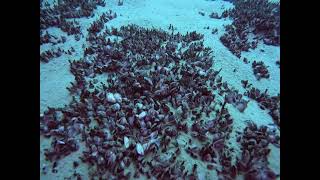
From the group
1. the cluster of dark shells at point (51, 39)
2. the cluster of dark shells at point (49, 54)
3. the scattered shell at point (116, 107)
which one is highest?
the cluster of dark shells at point (51, 39)

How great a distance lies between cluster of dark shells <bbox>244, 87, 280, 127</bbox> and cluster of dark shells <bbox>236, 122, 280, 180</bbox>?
2.04 feet

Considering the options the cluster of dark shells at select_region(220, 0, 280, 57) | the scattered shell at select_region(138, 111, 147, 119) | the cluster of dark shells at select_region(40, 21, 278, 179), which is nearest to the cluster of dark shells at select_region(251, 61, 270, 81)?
the cluster of dark shells at select_region(220, 0, 280, 57)

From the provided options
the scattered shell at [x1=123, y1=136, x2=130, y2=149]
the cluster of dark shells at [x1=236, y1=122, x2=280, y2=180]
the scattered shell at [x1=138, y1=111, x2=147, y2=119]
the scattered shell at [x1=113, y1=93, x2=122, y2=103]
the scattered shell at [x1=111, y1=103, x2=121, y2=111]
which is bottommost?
the cluster of dark shells at [x1=236, y1=122, x2=280, y2=180]

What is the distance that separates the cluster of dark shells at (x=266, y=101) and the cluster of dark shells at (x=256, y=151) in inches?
24.5

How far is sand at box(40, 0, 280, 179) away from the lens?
5.77m

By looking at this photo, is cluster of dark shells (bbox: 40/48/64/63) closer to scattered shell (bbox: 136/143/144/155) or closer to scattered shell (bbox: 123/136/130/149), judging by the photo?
scattered shell (bbox: 123/136/130/149)

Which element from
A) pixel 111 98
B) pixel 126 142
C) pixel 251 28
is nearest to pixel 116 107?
pixel 111 98

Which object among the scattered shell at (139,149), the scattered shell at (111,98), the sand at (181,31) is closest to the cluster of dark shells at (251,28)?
the sand at (181,31)

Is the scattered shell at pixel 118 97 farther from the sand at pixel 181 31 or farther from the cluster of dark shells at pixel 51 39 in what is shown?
the cluster of dark shells at pixel 51 39

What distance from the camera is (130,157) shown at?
4.75 meters

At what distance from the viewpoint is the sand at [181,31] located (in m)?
5.77

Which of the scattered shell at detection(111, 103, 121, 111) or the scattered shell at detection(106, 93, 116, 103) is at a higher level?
the scattered shell at detection(106, 93, 116, 103)
